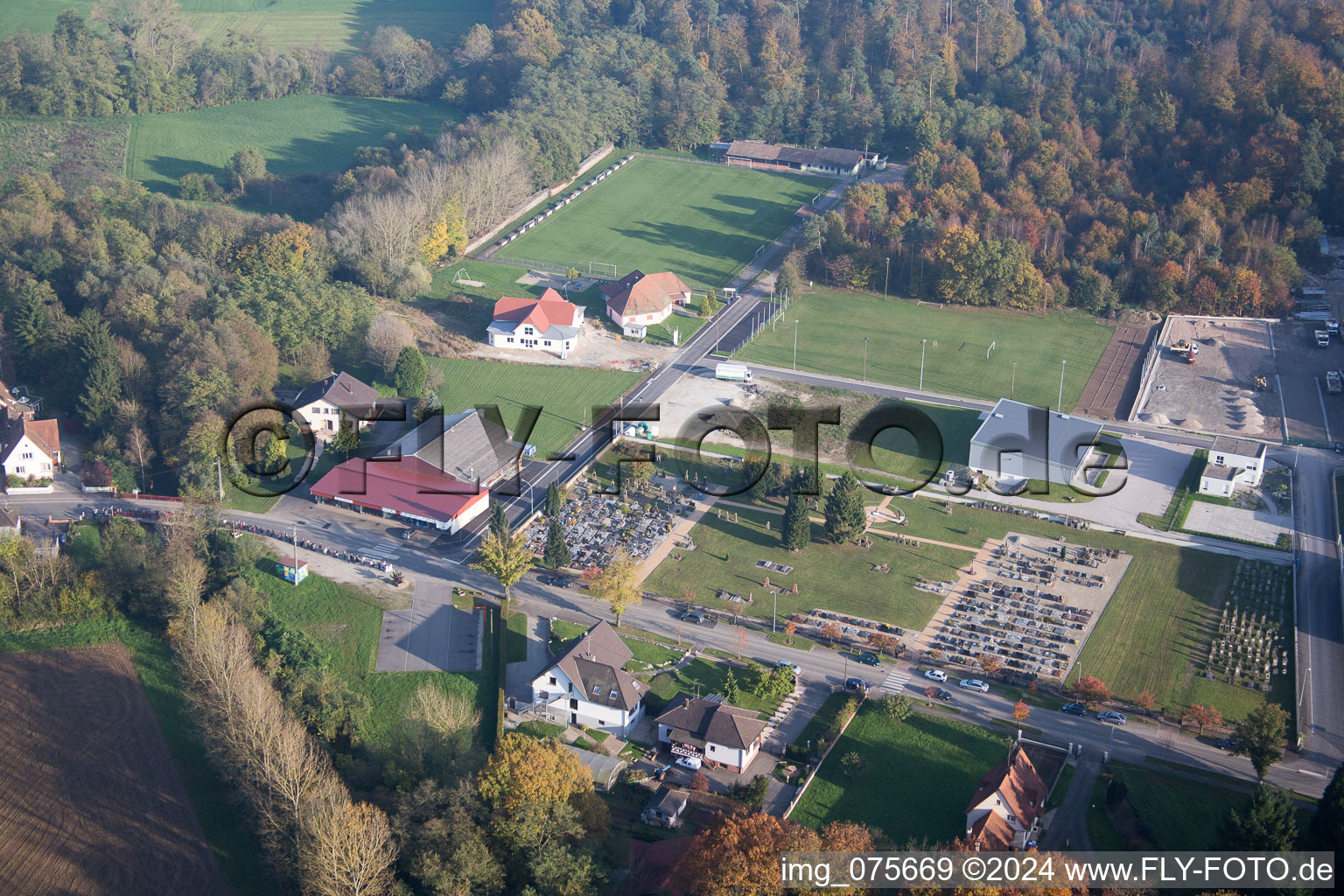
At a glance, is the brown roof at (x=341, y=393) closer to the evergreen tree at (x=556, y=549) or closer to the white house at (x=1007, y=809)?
the evergreen tree at (x=556, y=549)

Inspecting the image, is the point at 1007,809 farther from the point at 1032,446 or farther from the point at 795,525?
the point at 1032,446

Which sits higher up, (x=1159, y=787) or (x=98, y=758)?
(x=1159, y=787)

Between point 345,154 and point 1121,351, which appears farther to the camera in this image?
point 345,154

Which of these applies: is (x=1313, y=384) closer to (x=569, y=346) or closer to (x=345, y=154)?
(x=569, y=346)

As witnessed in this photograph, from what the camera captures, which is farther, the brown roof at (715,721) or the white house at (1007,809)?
the brown roof at (715,721)

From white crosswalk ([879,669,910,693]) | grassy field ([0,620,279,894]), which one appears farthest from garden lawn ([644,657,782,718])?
grassy field ([0,620,279,894])

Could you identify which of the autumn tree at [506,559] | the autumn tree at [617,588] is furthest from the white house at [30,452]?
the autumn tree at [617,588]

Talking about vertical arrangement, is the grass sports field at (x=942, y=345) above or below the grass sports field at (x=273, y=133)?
below

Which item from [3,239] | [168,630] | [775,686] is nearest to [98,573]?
[168,630]
